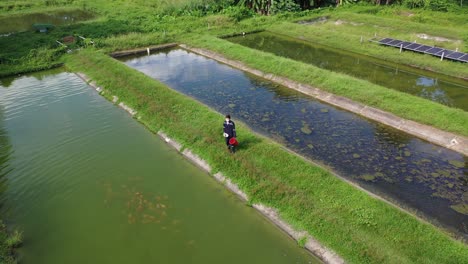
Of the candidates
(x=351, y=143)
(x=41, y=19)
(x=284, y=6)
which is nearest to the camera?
(x=351, y=143)

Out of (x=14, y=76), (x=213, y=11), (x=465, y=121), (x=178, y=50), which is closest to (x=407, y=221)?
(x=465, y=121)

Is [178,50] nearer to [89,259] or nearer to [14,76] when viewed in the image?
[14,76]

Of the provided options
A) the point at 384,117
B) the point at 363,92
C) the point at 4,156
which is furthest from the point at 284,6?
the point at 4,156

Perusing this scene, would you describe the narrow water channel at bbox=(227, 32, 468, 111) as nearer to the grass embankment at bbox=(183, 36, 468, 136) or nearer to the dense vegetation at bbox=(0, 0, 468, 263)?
the dense vegetation at bbox=(0, 0, 468, 263)

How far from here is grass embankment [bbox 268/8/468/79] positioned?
Answer: 93.7 ft

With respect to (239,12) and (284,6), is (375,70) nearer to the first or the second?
(284,6)

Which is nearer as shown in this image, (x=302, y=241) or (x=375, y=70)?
(x=302, y=241)

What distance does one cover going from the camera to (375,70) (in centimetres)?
2856

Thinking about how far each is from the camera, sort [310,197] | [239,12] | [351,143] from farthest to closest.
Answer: [239,12], [351,143], [310,197]

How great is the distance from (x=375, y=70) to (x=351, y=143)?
1362 centimetres

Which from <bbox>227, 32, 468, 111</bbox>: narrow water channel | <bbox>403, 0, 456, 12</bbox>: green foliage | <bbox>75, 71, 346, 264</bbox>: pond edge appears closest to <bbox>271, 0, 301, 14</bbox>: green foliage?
<bbox>227, 32, 468, 111</bbox>: narrow water channel

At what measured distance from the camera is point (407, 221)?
1188 cm

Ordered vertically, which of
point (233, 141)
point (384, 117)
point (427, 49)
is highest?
point (427, 49)

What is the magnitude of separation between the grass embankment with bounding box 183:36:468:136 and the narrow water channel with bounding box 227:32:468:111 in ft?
10.3
